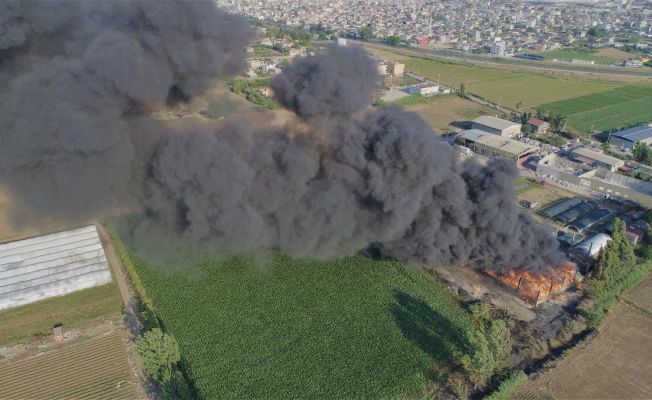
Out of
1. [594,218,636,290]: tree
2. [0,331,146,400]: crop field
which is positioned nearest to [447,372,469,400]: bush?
[594,218,636,290]: tree

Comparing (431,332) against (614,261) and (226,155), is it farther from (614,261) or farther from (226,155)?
(226,155)

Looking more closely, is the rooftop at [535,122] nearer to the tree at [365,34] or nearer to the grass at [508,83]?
the grass at [508,83]

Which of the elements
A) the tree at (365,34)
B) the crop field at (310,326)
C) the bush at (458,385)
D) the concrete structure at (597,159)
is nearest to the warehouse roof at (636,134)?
the concrete structure at (597,159)

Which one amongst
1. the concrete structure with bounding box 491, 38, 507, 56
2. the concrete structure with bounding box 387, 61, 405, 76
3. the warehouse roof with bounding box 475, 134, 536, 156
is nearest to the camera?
the warehouse roof with bounding box 475, 134, 536, 156

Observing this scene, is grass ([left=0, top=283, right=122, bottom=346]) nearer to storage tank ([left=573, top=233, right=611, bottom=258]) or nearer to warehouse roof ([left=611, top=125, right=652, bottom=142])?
storage tank ([left=573, top=233, right=611, bottom=258])

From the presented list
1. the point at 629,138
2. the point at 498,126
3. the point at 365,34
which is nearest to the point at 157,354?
the point at 498,126

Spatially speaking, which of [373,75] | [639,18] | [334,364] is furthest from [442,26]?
[334,364]

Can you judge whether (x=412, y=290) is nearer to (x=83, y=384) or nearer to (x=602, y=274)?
(x=602, y=274)
